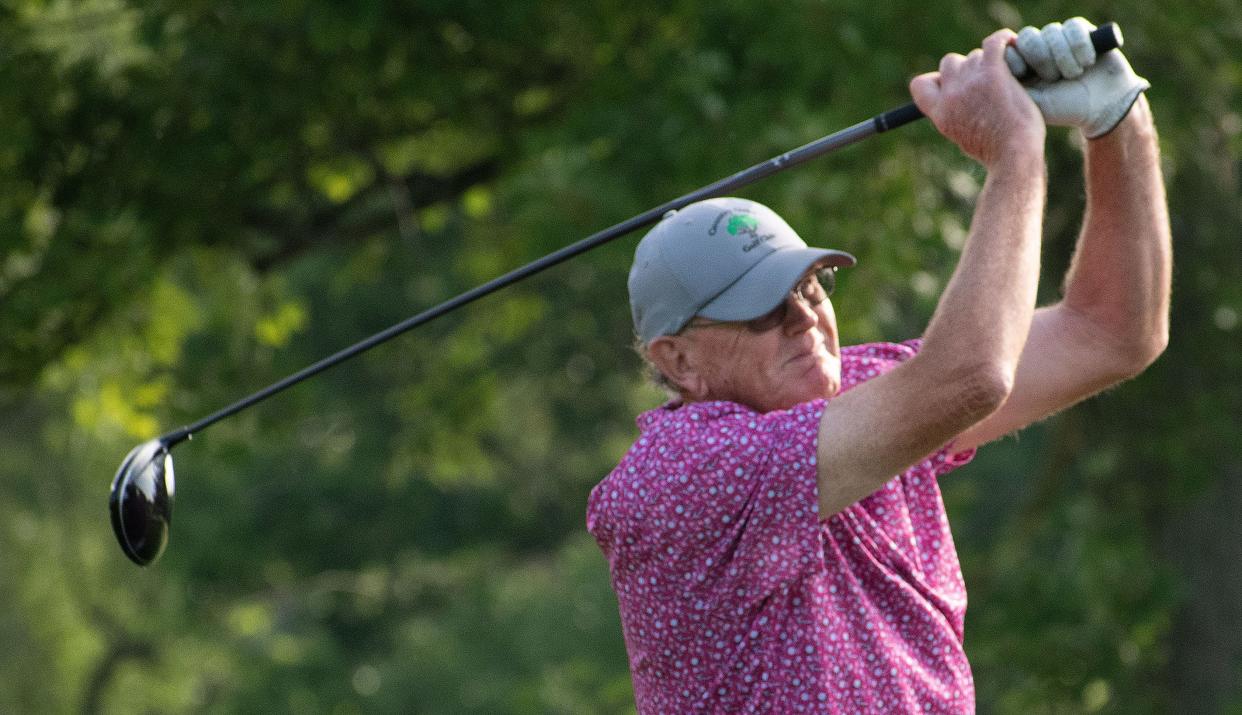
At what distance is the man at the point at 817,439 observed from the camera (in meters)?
2.61

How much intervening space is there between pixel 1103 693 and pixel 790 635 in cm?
774

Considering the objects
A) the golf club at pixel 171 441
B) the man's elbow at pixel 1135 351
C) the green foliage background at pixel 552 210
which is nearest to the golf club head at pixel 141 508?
the golf club at pixel 171 441

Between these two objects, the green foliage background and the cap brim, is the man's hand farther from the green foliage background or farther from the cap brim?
the green foliage background

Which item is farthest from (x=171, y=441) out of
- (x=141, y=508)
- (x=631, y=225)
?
(x=631, y=225)

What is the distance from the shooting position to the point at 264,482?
24.1 metres

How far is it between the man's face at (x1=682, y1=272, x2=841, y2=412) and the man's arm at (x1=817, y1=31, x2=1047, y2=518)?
202 millimetres

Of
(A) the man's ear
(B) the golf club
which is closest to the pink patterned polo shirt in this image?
(A) the man's ear

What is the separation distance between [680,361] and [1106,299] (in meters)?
0.67

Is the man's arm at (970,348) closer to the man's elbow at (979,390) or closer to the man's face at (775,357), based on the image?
the man's elbow at (979,390)

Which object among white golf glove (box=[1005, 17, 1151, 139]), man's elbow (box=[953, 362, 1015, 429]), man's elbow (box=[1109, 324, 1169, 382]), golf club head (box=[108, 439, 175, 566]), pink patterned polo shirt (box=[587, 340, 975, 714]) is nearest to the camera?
man's elbow (box=[953, 362, 1015, 429])

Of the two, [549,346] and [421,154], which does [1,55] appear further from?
[549,346]

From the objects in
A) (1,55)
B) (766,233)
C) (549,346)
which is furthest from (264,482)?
(766,233)

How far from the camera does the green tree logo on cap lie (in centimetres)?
289

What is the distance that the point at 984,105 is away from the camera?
274cm
